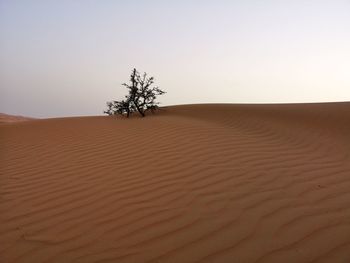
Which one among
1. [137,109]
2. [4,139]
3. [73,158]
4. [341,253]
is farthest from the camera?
[137,109]

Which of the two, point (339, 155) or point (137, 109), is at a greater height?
point (137, 109)

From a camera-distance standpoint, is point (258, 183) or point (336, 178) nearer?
point (258, 183)

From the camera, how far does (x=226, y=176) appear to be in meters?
4.67

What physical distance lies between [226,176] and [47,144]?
4.00m

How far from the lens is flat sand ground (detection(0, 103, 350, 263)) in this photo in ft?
9.89

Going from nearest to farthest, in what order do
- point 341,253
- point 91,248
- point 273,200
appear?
point 341,253, point 91,248, point 273,200

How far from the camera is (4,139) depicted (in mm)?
8023

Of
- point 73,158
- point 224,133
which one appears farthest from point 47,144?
point 224,133

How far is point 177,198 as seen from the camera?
4.02 metres

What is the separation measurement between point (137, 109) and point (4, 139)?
4.42m

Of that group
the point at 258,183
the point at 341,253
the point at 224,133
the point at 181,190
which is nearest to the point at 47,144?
the point at 224,133

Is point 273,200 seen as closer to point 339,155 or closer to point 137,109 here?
point 339,155

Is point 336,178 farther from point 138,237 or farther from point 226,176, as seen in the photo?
point 138,237

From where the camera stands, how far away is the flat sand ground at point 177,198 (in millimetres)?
3014
